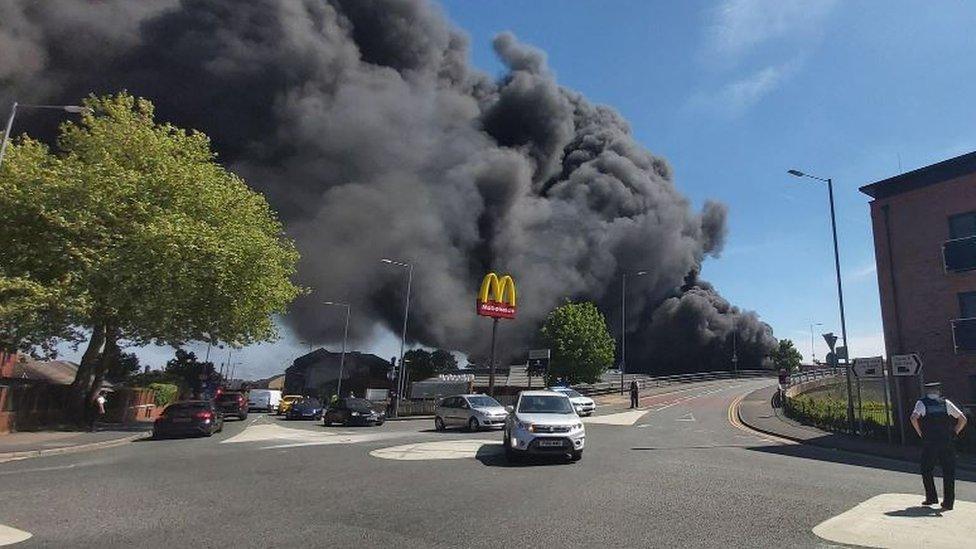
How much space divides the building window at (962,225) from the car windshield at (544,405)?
17.3m

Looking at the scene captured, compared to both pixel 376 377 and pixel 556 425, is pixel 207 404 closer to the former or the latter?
pixel 556 425

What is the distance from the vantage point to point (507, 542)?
536cm

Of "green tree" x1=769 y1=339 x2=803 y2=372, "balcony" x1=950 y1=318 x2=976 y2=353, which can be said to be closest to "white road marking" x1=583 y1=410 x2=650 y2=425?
"balcony" x1=950 y1=318 x2=976 y2=353

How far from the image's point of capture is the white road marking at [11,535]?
5422 millimetres

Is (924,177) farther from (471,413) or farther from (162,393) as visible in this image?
(162,393)

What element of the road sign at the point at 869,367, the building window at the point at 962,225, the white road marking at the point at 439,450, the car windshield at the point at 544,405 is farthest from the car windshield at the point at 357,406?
the building window at the point at 962,225

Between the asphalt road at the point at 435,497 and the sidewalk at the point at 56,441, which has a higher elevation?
the asphalt road at the point at 435,497

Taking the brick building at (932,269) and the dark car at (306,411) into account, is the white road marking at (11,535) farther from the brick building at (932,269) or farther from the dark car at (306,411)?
the dark car at (306,411)

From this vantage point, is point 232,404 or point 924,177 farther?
point 232,404

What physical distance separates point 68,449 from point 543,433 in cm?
1269

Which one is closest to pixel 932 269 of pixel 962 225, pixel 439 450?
pixel 962 225

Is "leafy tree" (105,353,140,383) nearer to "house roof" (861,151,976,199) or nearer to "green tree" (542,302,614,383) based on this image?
"green tree" (542,302,614,383)

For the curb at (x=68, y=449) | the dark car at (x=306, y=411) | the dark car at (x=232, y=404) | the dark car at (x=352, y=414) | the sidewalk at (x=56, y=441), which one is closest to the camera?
the curb at (x=68, y=449)

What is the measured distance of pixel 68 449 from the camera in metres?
15.3
